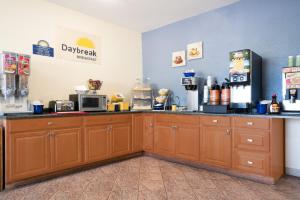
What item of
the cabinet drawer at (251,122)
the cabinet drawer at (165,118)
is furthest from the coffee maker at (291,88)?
the cabinet drawer at (165,118)

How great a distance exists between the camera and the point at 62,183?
2.68m

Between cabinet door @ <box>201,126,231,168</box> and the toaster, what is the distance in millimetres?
1984

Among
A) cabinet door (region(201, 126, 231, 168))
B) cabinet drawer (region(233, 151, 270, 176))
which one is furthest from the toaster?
cabinet drawer (region(233, 151, 270, 176))

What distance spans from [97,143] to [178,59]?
2.19m

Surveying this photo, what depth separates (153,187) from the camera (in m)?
2.56

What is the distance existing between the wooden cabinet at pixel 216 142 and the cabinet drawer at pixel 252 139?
12cm

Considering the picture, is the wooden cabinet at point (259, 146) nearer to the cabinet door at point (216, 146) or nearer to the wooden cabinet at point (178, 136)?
the cabinet door at point (216, 146)

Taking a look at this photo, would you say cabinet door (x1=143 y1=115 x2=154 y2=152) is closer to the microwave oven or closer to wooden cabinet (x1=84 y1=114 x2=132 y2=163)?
wooden cabinet (x1=84 y1=114 x2=132 y2=163)

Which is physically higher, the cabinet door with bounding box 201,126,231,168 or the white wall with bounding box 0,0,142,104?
the white wall with bounding box 0,0,142,104

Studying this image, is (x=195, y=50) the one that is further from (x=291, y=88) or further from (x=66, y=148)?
(x=66, y=148)

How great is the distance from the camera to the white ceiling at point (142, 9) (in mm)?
3418

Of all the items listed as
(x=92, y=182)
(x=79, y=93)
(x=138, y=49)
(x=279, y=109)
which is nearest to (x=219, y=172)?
(x=279, y=109)

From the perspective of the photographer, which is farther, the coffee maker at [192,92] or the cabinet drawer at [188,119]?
the coffee maker at [192,92]

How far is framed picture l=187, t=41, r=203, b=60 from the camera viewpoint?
3887mm
